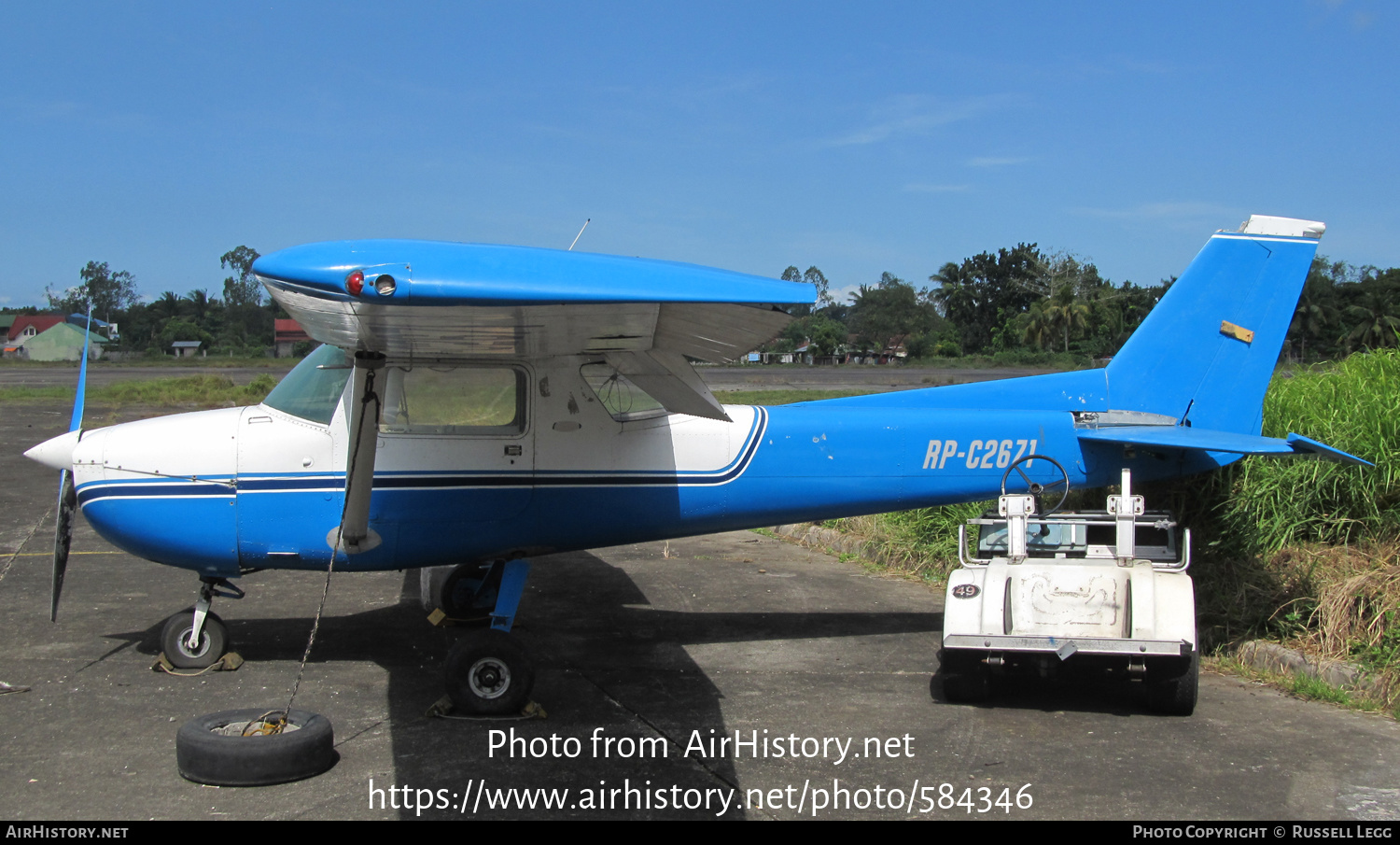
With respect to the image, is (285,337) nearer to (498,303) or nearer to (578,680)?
(578,680)

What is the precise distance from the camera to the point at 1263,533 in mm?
7051

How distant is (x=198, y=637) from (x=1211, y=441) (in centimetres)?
631

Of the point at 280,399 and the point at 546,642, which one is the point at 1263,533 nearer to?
the point at 546,642

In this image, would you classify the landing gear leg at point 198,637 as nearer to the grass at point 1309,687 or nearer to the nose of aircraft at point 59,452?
the nose of aircraft at point 59,452

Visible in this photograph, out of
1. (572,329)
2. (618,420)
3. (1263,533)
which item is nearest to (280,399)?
(618,420)

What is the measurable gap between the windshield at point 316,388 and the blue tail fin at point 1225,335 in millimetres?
5207

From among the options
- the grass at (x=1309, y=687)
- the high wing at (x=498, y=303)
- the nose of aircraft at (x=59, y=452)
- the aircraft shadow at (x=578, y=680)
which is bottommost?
the aircraft shadow at (x=578, y=680)

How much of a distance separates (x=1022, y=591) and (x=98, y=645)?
5925 millimetres

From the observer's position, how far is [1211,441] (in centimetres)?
610

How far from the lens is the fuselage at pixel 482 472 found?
19.4ft

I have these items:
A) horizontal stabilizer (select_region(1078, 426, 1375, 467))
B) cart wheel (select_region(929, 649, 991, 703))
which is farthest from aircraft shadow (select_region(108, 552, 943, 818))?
horizontal stabilizer (select_region(1078, 426, 1375, 467))

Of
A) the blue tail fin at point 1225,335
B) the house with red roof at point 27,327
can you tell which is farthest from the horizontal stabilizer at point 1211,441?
the house with red roof at point 27,327

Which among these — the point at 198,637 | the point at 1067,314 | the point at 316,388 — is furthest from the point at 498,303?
the point at 1067,314
